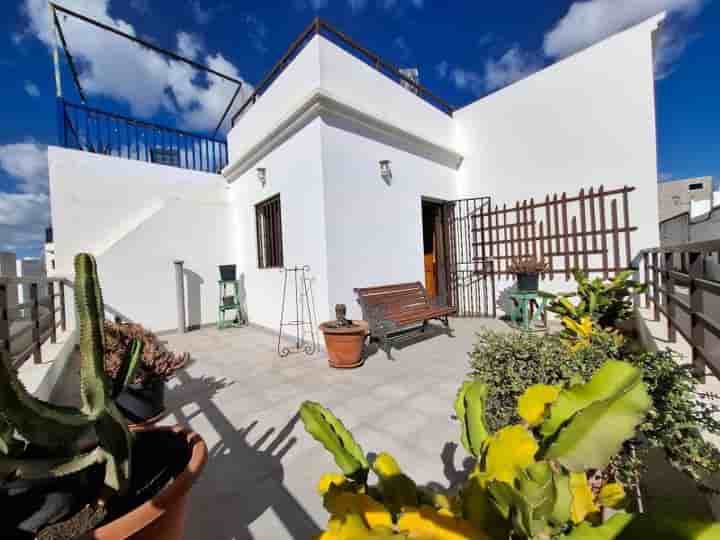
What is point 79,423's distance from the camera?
41.1 inches

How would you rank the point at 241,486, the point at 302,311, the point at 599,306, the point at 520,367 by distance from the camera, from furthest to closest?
the point at 302,311 < the point at 599,306 < the point at 241,486 < the point at 520,367

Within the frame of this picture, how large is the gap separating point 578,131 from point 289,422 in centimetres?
619

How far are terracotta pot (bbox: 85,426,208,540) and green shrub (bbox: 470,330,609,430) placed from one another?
1.36 meters

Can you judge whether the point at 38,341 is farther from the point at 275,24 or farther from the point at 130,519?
the point at 275,24

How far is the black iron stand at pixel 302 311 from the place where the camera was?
174 inches

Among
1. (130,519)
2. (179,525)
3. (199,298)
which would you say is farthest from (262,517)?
(199,298)

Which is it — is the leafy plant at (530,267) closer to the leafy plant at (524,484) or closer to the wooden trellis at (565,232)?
the wooden trellis at (565,232)

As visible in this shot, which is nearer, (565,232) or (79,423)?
(79,423)

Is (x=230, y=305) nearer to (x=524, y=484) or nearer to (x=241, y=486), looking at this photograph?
(x=241, y=486)

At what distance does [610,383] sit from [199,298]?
6.84 m

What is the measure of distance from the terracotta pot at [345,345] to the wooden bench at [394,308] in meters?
A: 0.38

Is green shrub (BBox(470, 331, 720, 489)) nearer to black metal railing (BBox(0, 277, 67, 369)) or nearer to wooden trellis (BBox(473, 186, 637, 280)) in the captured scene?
black metal railing (BBox(0, 277, 67, 369))

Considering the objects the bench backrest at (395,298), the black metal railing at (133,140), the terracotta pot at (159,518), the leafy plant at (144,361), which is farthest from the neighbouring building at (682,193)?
the terracotta pot at (159,518)

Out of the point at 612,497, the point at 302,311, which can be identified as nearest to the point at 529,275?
the point at 302,311
